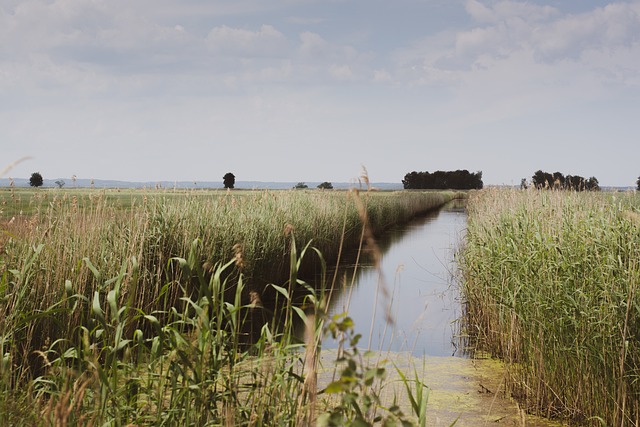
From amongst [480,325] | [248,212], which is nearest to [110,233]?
[248,212]

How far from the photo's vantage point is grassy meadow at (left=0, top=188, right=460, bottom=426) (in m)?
2.65

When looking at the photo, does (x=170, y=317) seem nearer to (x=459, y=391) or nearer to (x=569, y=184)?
(x=459, y=391)

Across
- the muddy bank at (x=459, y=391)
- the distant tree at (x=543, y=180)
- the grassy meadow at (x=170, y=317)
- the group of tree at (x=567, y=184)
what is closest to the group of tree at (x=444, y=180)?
the distant tree at (x=543, y=180)

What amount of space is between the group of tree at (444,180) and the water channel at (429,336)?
8841 cm

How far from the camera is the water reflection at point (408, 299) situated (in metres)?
6.75

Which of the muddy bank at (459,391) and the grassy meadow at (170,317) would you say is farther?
the muddy bank at (459,391)

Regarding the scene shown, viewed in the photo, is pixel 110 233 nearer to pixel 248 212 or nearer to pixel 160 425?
pixel 248 212

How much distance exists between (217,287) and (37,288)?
8.44 feet

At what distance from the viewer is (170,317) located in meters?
4.06

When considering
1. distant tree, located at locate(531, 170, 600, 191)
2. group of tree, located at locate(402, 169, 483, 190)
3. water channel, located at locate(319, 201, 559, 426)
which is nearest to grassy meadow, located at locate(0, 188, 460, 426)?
water channel, located at locate(319, 201, 559, 426)

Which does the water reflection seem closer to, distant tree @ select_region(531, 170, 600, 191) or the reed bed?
the reed bed

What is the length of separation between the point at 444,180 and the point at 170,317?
4051 inches

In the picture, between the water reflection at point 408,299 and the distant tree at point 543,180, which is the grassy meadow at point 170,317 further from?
the distant tree at point 543,180

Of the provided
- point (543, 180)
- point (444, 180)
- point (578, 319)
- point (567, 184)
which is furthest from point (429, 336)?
point (444, 180)
